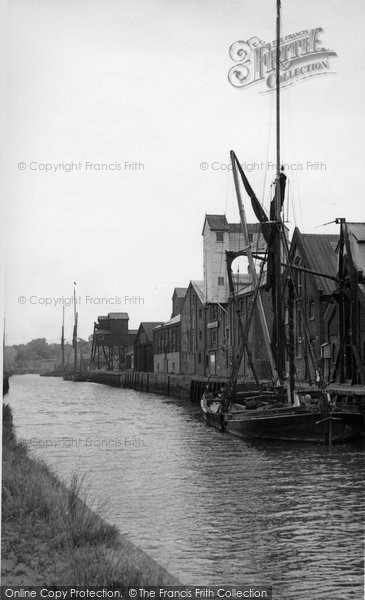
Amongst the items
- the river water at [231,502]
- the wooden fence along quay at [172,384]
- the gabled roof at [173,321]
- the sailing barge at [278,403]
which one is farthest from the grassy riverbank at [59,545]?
the gabled roof at [173,321]

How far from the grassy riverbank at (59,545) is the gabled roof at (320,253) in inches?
1043

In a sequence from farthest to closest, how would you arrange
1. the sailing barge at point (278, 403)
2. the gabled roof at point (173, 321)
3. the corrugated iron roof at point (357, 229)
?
the gabled roof at point (173, 321) < the corrugated iron roof at point (357, 229) < the sailing barge at point (278, 403)

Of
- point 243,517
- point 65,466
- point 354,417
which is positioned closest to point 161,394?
point 354,417

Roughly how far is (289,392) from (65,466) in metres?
A: 9.34

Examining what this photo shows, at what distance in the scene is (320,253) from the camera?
37.0 metres

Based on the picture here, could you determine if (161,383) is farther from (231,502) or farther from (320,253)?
(231,502)

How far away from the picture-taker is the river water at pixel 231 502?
9.31 m

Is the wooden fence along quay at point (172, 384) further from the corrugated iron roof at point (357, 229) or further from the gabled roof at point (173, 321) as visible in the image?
the corrugated iron roof at point (357, 229)

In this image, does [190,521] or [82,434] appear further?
[82,434]

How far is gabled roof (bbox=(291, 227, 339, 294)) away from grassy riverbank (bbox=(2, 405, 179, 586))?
26482 millimetres

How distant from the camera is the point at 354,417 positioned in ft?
72.1

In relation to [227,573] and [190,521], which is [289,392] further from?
[227,573]

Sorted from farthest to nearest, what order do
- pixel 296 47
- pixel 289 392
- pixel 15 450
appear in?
pixel 289 392 → pixel 15 450 → pixel 296 47

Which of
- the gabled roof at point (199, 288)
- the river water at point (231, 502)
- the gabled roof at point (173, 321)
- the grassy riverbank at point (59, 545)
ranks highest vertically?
the gabled roof at point (199, 288)
